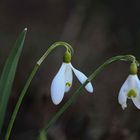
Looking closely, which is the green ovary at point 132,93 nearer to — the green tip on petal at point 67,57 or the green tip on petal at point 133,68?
the green tip on petal at point 133,68

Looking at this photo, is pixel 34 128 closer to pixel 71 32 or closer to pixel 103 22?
pixel 71 32

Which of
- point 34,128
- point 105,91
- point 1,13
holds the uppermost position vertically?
point 1,13

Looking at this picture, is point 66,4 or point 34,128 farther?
point 66,4

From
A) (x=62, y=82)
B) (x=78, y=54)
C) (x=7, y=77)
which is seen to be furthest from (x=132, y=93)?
(x=78, y=54)

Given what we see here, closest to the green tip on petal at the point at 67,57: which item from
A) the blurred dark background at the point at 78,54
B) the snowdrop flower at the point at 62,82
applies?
the snowdrop flower at the point at 62,82

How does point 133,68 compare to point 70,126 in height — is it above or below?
above

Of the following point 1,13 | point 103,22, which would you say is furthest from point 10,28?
point 103,22

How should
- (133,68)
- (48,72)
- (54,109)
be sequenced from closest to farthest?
(133,68) → (54,109) → (48,72)

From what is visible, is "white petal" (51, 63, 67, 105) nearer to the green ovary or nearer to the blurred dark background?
the green ovary

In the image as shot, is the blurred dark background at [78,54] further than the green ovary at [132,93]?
Yes
